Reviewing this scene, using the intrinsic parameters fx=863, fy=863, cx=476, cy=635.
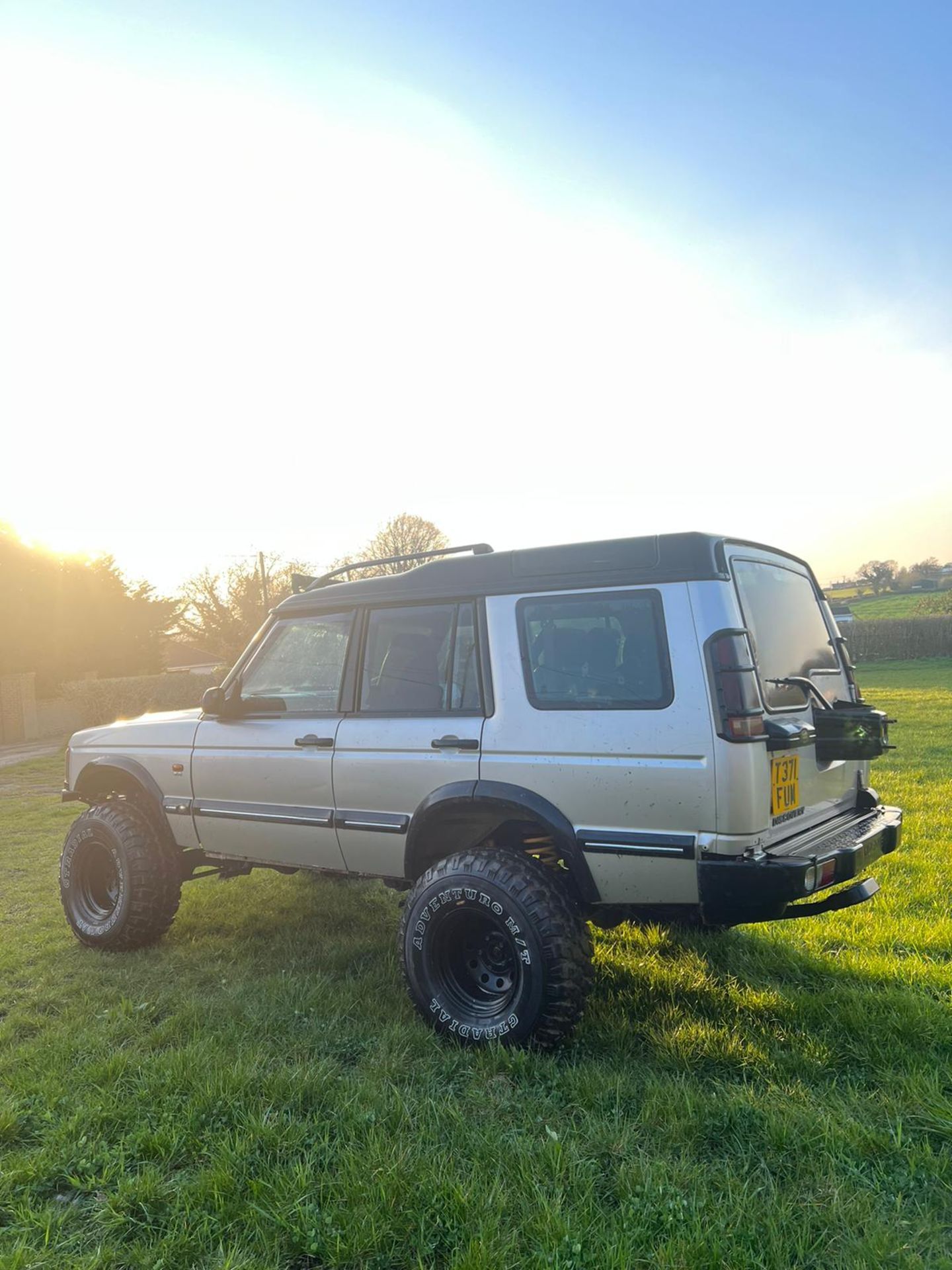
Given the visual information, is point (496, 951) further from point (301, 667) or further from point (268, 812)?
point (301, 667)

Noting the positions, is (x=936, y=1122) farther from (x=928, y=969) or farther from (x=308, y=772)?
(x=308, y=772)

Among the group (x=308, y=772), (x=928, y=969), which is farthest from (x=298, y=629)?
(x=928, y=969)

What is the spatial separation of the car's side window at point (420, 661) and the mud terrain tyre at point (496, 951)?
2.43ft

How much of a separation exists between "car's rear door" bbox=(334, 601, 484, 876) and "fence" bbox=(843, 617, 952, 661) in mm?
30268

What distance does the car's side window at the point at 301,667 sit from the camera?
448cm

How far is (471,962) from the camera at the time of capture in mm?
3688

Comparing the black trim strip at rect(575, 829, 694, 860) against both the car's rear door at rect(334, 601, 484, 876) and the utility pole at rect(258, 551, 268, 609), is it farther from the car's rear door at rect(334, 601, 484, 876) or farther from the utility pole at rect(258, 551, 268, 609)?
the utility pole at rect(258, 551, 268, 609)

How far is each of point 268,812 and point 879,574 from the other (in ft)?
A: 159

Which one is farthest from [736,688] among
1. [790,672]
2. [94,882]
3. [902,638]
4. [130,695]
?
[902,638]

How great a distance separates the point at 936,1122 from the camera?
8.97 ft

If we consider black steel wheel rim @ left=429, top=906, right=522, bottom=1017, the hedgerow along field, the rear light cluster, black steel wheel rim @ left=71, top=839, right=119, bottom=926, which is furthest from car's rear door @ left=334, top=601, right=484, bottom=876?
black steel wheel rim @ left=71, top=839, right=119, bottom=926

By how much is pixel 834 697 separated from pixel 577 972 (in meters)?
1.80

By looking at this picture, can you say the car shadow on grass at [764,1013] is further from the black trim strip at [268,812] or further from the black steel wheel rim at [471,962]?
the black trim strip at [268,812]

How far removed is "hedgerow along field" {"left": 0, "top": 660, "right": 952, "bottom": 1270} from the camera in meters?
2.32
